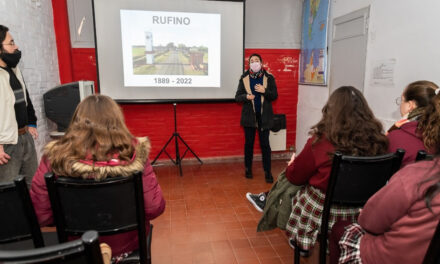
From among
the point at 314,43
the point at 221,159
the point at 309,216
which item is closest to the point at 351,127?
the point at 309,216

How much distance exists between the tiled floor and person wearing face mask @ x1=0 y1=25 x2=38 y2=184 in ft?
3.83

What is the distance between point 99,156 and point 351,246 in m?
1.11

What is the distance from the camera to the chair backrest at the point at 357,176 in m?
1.32

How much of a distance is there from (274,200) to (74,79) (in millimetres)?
3200

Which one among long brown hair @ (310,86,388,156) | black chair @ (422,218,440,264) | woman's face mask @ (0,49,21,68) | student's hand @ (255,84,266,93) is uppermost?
woman's face mask @ (0,49,21,68)

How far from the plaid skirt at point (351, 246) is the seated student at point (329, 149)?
30 centimetres

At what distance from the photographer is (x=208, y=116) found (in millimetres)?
4191

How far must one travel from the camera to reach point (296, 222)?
169 cm

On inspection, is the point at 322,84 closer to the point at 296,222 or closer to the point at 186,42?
the point at 186,42

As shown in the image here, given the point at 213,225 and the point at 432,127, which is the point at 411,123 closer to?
the point at 432,127

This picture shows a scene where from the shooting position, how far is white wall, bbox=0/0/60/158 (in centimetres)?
258

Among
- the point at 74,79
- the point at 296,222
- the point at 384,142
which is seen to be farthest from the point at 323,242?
the point at 74,79

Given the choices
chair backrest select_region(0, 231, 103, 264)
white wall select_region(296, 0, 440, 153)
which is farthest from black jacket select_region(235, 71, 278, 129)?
chair backrest select_region(0, 231, 103, 264)

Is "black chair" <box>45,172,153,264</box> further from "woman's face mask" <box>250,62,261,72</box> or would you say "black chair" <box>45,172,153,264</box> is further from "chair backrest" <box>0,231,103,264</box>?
"woman's face mask" <box>250,62,261,72</box>
